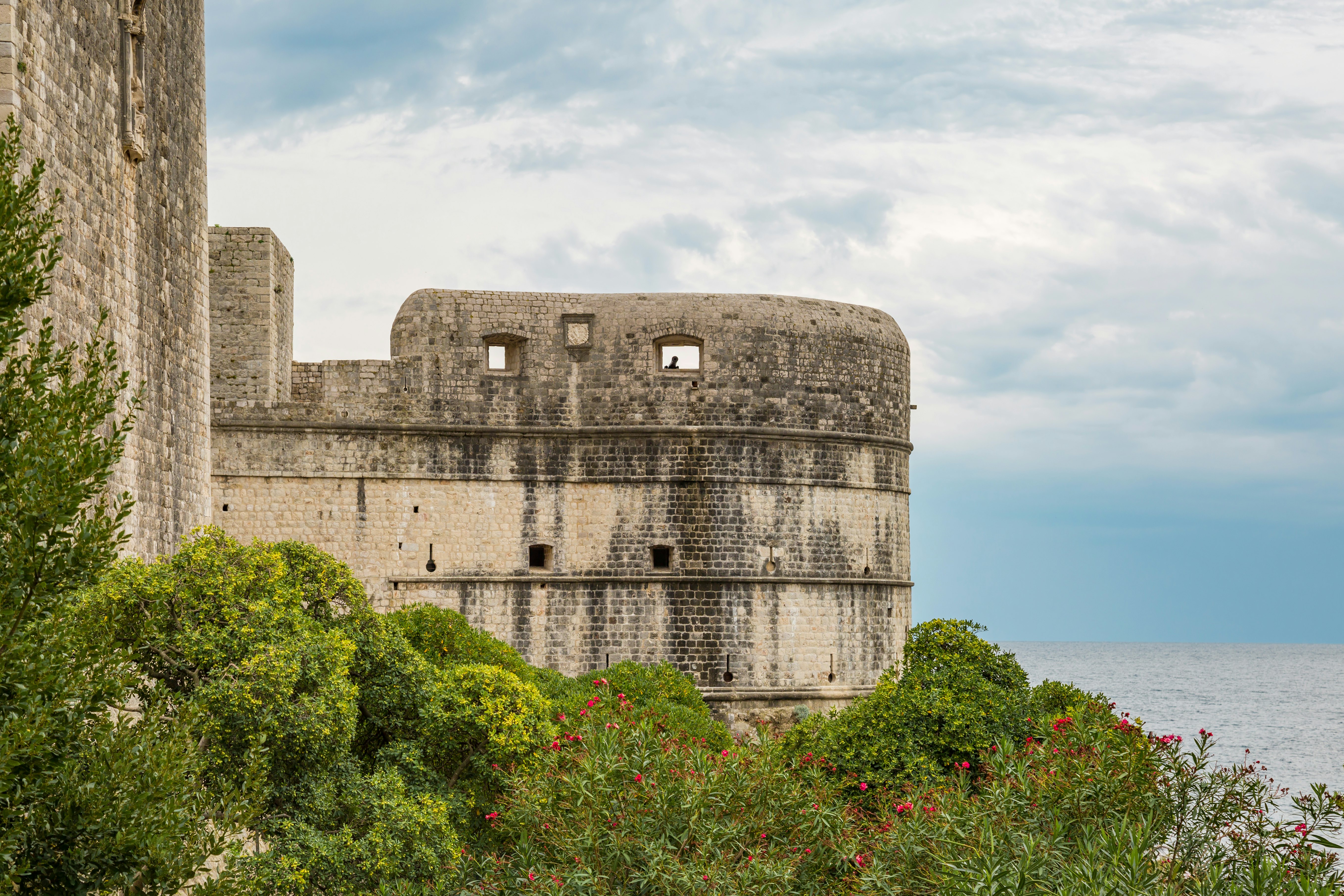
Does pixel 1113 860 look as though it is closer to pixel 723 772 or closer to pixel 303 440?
pixel 723 772

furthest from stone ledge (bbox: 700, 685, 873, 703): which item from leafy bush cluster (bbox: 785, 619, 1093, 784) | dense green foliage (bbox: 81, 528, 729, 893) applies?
dense green foliage (bbox: 81, 528, 729, 893)

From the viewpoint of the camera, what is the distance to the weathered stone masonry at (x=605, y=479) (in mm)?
21922

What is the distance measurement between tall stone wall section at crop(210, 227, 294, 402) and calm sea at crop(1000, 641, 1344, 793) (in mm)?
11573

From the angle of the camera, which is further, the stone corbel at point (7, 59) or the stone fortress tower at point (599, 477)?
the stone fortress tower at point (599, 477)

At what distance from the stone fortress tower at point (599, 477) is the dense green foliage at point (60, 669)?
13.6m

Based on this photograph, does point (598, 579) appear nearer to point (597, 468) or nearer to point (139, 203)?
point (597, 468)

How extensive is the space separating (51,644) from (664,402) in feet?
52.5

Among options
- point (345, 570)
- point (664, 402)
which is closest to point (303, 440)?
point (664, 402)

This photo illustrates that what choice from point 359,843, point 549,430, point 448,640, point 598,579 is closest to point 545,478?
point 549,430

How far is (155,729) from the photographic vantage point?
831 cm

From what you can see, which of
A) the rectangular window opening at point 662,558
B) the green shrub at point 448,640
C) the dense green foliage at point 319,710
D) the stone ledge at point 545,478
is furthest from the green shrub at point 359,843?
the rectangular window opening at point 662,558

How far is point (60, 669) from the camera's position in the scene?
23.8 ft

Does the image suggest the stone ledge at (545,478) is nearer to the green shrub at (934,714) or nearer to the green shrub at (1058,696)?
the green shrub at (1058,696)

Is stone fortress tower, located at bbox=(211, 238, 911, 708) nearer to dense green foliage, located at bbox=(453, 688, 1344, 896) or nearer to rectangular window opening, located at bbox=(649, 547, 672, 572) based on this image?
rectangular window opening, located at bbox=(649, 547, 672, 572)
